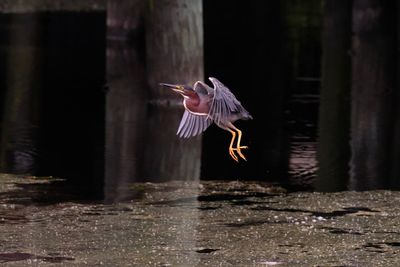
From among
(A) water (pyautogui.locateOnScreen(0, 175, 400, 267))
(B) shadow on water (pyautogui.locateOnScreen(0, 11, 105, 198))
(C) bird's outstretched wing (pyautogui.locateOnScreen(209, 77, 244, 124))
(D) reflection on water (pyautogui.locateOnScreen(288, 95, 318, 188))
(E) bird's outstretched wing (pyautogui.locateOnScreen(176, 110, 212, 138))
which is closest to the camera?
(A) water (pyautogui.locateOnScreen(0, 175, 400, 267))

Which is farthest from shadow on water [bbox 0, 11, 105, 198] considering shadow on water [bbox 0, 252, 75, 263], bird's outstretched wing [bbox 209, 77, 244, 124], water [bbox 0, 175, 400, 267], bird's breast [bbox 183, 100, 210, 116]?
shadow on water [bbox 0, 252, 75, 263]

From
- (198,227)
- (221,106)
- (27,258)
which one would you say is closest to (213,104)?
(221,106)

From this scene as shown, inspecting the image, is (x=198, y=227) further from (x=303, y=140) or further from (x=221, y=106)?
(x=303, y=140)

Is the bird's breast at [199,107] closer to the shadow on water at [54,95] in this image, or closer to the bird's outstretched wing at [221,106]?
the bird's outstretched wing at [221,106]

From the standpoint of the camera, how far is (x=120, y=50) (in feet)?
60.1

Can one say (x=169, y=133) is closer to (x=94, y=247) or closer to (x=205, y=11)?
(x=94, y=247)

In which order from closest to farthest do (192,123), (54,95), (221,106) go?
1. (221,106)
2. (192,123)
3. (54,95)

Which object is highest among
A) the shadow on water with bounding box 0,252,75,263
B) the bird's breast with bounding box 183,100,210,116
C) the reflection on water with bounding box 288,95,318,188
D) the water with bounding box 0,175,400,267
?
the bird's breast with bounding box 183,100,210,116

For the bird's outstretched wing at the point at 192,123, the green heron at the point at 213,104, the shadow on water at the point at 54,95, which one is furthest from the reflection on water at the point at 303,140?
the green heron at the point at 213,104

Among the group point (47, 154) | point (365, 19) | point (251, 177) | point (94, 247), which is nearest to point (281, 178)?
point (251, 177)

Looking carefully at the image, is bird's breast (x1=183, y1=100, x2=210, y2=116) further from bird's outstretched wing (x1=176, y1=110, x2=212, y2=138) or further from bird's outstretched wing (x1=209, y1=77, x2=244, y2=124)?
bird's outstretched wing (x1=176, y1=110, x2=212, y2=138)

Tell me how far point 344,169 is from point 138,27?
371 inches

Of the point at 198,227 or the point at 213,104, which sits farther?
the point at 198,227

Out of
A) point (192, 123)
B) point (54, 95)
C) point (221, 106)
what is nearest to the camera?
point (221, 106)
